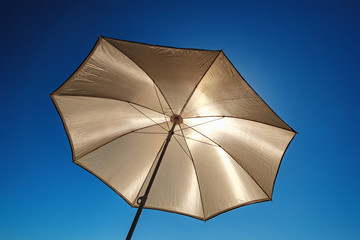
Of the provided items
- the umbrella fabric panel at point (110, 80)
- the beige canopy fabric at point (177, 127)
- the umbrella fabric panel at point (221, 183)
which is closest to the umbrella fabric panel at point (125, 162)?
the beige canopy fabric at point (177, 127)

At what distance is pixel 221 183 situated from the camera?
408cm

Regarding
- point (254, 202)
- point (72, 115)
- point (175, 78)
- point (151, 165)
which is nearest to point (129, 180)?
point (151, 165)

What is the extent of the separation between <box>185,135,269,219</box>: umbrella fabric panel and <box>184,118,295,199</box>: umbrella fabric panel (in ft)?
0.49

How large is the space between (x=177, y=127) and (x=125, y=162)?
4.56 feet

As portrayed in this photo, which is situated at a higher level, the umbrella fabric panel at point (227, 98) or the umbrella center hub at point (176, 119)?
the umbrella fabric panel at point (227, 98)

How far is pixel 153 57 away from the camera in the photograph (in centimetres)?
329

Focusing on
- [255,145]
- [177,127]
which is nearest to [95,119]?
[177,127]

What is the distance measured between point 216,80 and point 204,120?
104 centimetres

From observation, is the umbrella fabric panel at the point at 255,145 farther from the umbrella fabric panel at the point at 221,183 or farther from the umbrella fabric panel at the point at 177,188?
the umbrella fabric panel at the point at 177,188

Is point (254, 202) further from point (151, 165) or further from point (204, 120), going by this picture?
point (151, 165)

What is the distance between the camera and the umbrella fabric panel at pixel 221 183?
3.95m

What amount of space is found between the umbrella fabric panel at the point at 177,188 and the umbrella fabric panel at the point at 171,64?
53.4 inches

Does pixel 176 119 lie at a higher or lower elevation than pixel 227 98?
lower

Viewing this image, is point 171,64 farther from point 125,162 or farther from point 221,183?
point 221,183
